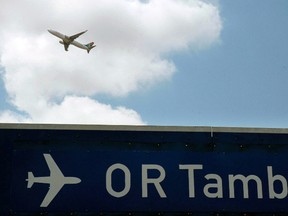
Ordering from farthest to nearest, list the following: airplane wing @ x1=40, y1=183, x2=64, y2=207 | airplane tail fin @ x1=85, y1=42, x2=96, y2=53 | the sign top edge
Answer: airplane tail fin @ x1=85, y1=42, x2=96, y2=53, the sign top edge, airplane wing @ x1=40, y1=183, x2=64, y2=207

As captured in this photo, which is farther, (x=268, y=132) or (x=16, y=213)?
(x=268, y=132)

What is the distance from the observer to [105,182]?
19.2 ft

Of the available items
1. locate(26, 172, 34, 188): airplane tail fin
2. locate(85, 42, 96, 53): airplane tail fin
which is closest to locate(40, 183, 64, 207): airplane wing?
locate(26, 172, 34, 188): airplane tail fin

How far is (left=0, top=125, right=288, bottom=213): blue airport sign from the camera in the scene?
5805 millimetres

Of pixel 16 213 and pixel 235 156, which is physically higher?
pixel 235 156

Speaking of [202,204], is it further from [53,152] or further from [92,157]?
[53,152]

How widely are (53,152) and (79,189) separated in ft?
2.03

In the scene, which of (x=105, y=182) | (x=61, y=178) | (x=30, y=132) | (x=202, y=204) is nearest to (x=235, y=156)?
(x=202, y=204)

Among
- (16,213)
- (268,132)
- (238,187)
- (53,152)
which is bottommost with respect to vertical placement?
(16,213)

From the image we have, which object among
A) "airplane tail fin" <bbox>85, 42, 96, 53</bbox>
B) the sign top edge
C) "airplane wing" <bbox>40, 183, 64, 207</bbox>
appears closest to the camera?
"airplane wing" <bbox>40, 183, 64, 207</bbox>

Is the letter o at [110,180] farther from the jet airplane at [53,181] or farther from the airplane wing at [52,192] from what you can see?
the airplane wing at [52,192]

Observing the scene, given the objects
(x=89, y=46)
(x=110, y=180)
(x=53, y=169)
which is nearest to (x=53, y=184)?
(x=53, y=169)

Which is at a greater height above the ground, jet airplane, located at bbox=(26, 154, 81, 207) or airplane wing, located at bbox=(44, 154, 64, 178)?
airplane wing, located at bbox=(44, 154, 64, 178)

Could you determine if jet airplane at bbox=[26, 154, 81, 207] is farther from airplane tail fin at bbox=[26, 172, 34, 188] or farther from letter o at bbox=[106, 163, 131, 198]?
letter o at bbox=[106, 163, 131, 198]
